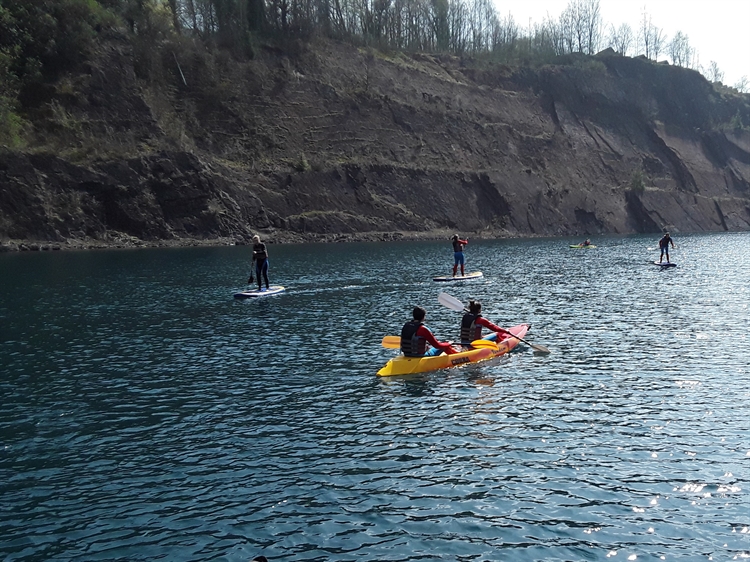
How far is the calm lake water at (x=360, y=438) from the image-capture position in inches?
423

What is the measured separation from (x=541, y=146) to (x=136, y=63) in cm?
6732

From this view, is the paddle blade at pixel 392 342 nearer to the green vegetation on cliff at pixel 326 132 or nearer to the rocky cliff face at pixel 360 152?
the rocky cliff face at pixel 360 152

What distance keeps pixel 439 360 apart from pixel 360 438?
6.85 metres

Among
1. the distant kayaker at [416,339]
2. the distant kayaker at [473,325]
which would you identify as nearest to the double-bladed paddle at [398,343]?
the distant kayaker at [473,325]

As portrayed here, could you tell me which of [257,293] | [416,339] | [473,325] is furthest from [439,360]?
[257,293]

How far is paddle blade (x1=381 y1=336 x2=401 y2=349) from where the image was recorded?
23.5 meters

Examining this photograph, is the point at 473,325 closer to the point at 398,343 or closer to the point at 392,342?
the point at 398,343

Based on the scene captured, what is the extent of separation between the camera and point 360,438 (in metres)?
15.1

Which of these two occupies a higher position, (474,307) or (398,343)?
(474,307)

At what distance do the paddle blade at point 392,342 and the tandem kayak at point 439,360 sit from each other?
2.27 m

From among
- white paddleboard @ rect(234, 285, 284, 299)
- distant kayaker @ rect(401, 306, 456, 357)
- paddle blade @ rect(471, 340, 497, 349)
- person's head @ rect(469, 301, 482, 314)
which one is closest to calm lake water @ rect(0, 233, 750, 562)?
paddle blade @ rect(471, 340, 497, 349)

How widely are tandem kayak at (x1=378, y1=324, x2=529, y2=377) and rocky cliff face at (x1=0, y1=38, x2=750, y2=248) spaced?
59619 mm

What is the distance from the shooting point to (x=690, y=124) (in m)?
139

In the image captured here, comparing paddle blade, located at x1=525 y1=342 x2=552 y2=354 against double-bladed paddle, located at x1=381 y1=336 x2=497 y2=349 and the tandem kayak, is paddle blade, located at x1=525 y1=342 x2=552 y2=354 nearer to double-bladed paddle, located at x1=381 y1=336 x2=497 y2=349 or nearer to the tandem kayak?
the tandem kayak
